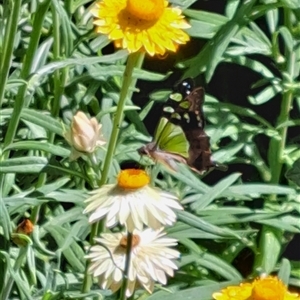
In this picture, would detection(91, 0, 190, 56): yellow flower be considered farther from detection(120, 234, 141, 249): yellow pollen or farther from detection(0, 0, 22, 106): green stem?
detection(120, 234, 141, 249): yellow pollen

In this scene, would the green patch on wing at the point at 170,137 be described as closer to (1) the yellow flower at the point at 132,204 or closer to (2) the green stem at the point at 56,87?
(1) the yellow flower at the point at 132,204

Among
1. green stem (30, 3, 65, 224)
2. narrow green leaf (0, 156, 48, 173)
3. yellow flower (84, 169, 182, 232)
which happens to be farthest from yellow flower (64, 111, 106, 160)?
green stem (30, 3, 65, 224)

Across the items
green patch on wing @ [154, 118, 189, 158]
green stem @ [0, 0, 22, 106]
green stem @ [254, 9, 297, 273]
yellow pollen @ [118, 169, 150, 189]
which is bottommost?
green stem @ [254, 9, 297, 273]

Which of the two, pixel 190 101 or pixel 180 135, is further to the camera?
pixel 190 101

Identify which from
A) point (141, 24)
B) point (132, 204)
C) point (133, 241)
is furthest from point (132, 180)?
point (141, 24)

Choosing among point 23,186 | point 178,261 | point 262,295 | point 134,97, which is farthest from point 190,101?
point 134,97

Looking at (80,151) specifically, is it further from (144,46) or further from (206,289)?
(206,289)
